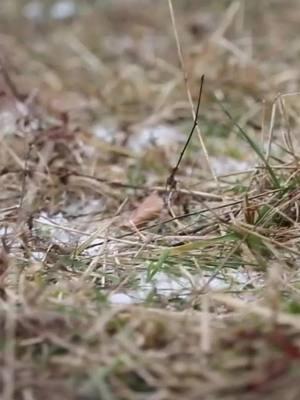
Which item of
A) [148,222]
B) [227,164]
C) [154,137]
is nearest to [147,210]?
[148,222]

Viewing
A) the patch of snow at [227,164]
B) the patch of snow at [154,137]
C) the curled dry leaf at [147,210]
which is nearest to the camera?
the curled dry leaf at [147,210]

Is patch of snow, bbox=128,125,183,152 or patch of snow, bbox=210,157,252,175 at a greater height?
patch of snow, bbox=128,125,183,152

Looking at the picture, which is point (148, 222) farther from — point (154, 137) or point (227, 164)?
point (154, 137)

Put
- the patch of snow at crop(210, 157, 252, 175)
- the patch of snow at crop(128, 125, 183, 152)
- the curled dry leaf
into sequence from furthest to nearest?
1. the patch of snow at crop(128, 125, 183, 152)
2. the patch of snow at crop(210, 157, 252, 175)
3. the curled dry leaf

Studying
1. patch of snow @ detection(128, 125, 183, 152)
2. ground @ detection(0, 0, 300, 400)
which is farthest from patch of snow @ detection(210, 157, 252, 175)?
patch of snow @ detection(128, 125, 183, 152)

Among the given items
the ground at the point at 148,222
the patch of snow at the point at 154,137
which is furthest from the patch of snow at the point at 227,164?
the patch of snow at the point at 154,137

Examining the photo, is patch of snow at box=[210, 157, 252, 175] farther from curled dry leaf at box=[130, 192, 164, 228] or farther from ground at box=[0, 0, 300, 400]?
curled dry leaf at box=[130, 192, 164, 228]

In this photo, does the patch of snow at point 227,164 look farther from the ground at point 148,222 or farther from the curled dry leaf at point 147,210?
the curled dry leaf at point 147,210

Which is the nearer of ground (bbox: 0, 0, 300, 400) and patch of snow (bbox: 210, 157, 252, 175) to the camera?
ground (bbox: 0, 0, 300, 400)
